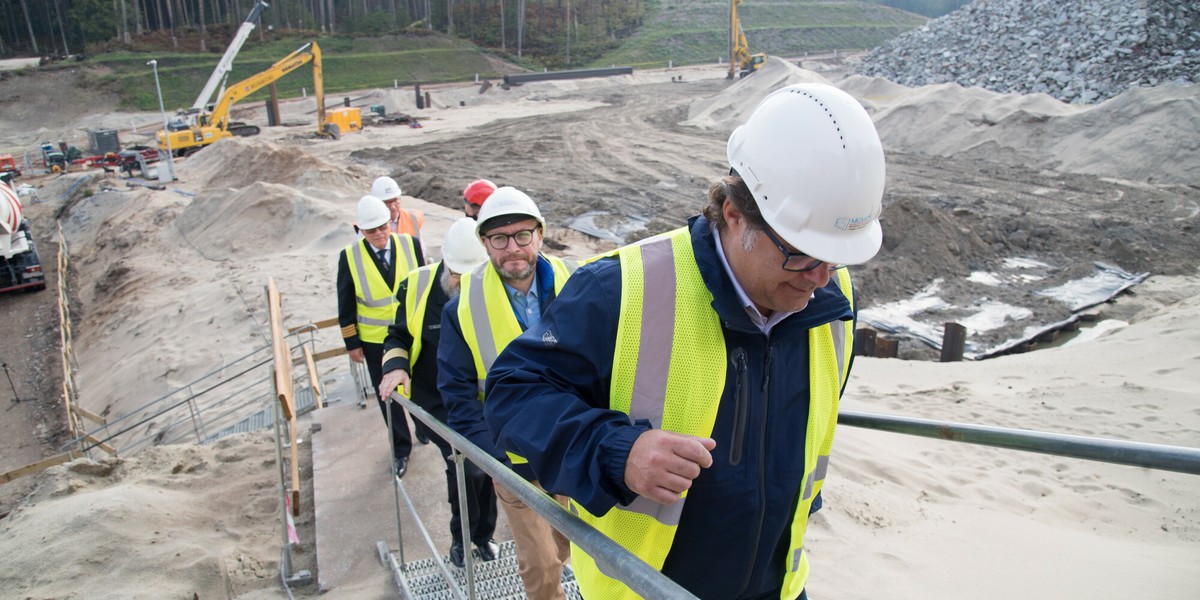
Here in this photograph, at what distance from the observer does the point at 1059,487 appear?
19.5 ft

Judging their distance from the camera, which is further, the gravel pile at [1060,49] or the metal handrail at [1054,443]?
the gravel pile at [1060,49]

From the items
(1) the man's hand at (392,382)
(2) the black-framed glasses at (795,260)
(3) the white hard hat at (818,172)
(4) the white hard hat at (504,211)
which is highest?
(3) the white hard hat at (818,172)

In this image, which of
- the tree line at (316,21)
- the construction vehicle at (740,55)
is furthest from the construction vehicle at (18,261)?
the tree line at (316,21)

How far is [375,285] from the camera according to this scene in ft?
19.6

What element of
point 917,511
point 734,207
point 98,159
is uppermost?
point 734,207

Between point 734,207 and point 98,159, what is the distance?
98.9ft

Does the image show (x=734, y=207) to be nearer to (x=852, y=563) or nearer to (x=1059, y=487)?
(x=852, y=563)

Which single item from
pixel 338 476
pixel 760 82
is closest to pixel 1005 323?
pixel 338 476

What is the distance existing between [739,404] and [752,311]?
216 mm

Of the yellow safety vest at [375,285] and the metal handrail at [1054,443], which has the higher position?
the metal handrail at [1054,443]

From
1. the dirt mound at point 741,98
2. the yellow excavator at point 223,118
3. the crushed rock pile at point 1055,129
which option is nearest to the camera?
the crushed rock pile at point 1055,129

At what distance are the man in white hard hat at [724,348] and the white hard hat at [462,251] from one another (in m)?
2.54

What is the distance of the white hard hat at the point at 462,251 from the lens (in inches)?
170

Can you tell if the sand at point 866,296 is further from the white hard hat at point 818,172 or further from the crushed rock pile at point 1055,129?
the white hard hat at point 818,172
